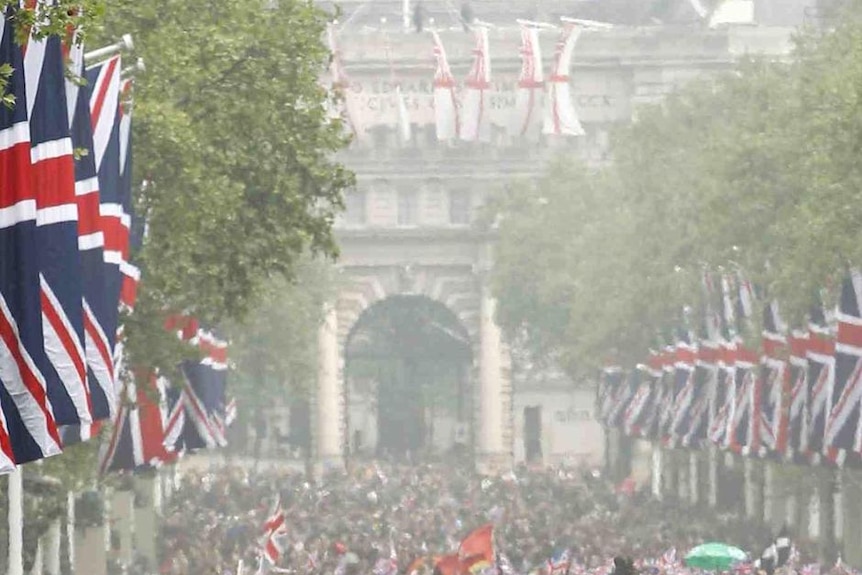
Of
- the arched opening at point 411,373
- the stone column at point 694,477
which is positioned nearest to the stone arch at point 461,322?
the arched opening at point 411,373

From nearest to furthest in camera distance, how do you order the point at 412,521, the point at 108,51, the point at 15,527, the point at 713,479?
the point at 15,527, the point at 108,51, the point at 412,521, the point at 713,479

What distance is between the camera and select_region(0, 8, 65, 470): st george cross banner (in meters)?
28.4

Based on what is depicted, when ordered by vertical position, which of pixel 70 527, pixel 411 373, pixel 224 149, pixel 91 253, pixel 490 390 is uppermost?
pixel 411 373

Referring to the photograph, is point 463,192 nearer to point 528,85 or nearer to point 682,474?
point 528,85

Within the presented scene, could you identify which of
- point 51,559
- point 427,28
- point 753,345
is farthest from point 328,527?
point 427,28

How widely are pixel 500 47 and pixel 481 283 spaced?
11.8 meters

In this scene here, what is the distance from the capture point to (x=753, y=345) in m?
76.5

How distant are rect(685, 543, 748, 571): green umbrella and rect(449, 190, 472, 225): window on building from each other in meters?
90.3

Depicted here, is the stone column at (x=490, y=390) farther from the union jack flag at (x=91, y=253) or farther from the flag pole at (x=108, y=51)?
the union jack flag at (x=91, y=253)

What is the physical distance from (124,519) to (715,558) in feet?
69.1

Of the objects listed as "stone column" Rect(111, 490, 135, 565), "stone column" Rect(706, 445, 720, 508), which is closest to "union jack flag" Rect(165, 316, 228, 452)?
"stone column" Rect(111, 490, 135, 565)

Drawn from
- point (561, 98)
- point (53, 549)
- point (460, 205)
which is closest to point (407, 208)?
point (460, 205)

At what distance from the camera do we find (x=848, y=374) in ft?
192

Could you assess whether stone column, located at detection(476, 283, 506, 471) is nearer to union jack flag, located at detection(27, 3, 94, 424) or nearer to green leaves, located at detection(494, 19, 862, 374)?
green leaves, located at detection(494, 19, 862, 374)
